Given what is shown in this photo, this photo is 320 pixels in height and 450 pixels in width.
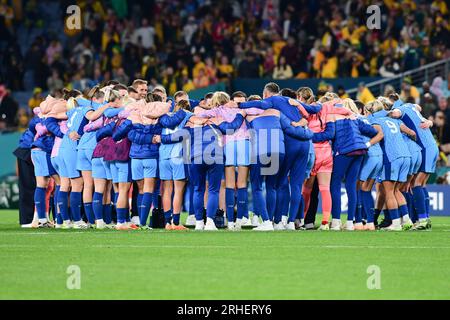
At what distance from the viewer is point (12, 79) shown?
3588 centimetres

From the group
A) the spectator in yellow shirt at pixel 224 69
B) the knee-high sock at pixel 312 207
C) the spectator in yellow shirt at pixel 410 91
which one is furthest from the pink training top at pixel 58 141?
the spectator in yellow shirt at pixel 224 69

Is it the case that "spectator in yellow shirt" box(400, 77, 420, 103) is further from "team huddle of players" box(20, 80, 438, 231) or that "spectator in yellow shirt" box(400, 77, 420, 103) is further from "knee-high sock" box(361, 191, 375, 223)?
"knee-high sock" box(361, 191, 375, 223)

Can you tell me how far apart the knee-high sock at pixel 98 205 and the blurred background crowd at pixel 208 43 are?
1092cm

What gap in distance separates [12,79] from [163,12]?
4.97 m

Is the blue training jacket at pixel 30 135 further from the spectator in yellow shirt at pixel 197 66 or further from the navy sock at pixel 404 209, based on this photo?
the spectator in yellow shirt at pixel 197 66

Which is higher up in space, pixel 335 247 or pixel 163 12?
pixel 163 12

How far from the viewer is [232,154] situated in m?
19.9

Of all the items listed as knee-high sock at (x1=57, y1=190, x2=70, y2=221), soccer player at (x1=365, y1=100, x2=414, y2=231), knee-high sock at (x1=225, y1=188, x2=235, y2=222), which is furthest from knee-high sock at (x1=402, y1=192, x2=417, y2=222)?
knee-high sock at (x1=57, y1=190, x2=70, y2=221)

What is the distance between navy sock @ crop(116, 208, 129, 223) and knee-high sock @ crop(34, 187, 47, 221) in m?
1.62

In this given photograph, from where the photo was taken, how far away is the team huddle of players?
19.8m
